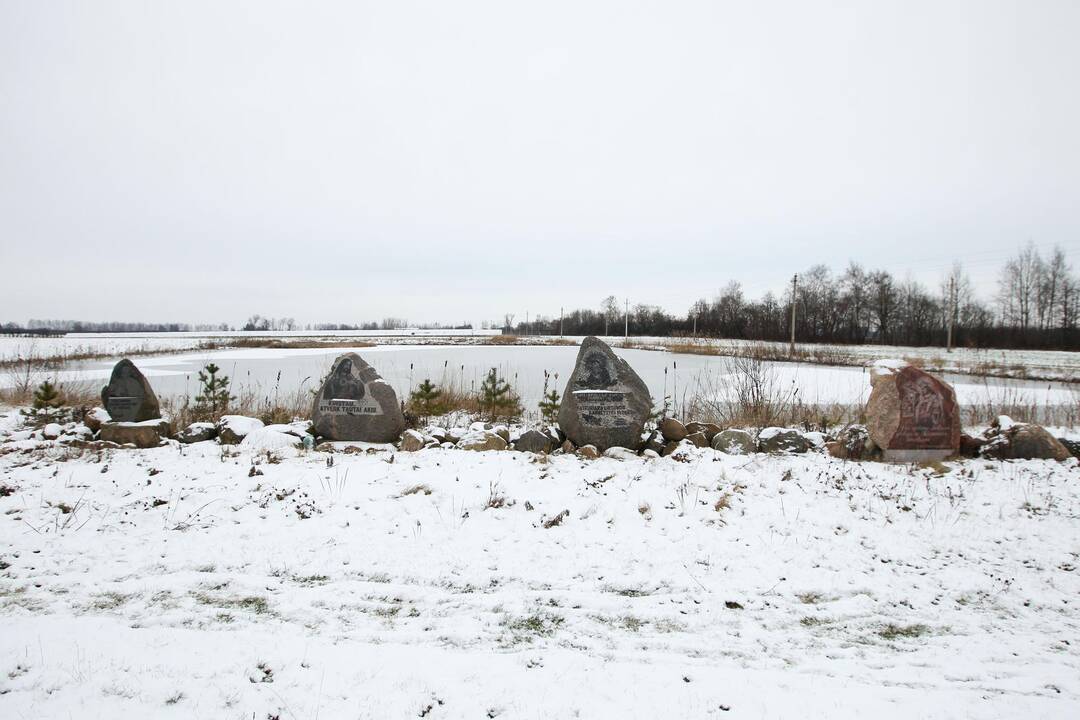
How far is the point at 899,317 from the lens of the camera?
55156mm

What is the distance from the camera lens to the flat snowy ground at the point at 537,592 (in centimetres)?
242

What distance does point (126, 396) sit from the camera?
25.3ft

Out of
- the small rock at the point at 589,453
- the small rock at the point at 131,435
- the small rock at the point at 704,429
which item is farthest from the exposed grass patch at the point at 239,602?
the small rock at the point at 704,429

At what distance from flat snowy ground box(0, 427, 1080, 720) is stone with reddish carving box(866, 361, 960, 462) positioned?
666 mm

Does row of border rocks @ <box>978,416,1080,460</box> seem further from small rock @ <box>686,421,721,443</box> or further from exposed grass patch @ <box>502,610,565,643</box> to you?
exposed grass patch @ <box>502,610,565,643</box>

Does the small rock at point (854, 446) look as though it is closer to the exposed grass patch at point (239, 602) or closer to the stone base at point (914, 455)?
the stone base at point (914, 455)

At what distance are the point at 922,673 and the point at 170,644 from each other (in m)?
4.08

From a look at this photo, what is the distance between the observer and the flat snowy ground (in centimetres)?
242

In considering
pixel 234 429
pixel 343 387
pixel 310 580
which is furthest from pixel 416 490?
pixel 234 429

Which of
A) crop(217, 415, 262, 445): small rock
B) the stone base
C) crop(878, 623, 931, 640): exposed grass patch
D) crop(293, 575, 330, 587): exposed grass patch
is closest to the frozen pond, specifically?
crop(217, 415, 262, 445): small rock

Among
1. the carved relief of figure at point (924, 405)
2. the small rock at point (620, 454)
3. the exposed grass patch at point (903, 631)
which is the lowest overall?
the exposed grass patch at point (903, 631)

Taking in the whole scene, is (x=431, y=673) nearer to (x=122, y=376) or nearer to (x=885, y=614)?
(x=885, y=614)

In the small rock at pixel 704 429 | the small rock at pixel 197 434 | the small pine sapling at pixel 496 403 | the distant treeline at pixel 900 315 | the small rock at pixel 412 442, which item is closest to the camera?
the small rock at pixel 412 442

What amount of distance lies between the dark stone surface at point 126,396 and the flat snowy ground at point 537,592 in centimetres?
191
